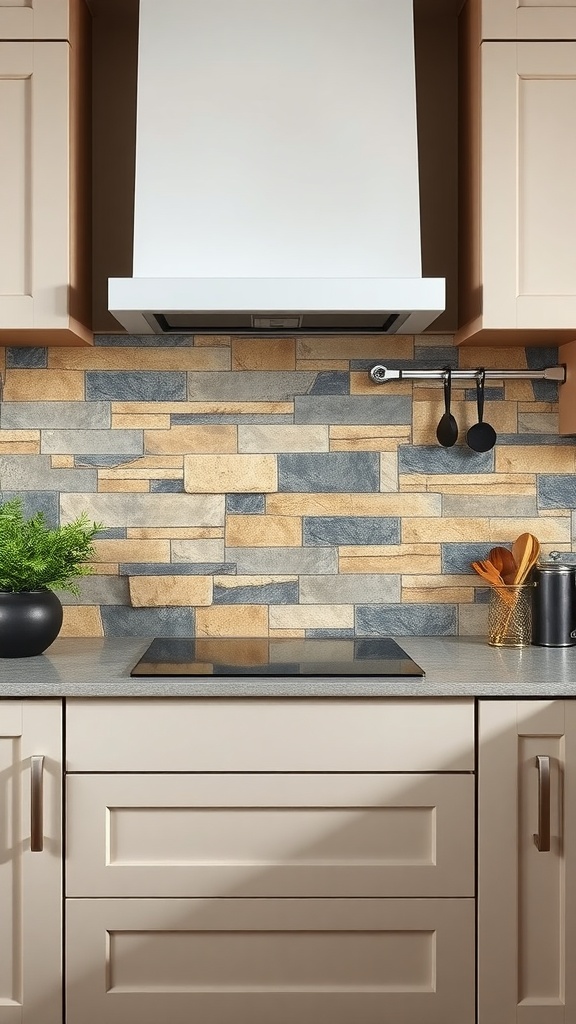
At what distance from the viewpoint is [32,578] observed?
2.15 m

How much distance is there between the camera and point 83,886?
1.94m

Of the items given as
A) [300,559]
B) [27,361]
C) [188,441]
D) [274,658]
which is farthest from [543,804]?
[27,361]

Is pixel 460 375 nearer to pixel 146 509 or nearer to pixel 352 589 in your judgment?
pixel 352 589

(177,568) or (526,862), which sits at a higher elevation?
(177,568)

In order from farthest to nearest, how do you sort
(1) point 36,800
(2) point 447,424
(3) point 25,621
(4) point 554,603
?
(2) point 447,424 < (4) point 554,603 < (3) point 25,621 < (1) point 36,800

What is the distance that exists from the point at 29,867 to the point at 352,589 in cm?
104

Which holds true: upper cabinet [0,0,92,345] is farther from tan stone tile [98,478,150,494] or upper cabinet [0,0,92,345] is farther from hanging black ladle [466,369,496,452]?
hanging black ladle [466,369,496,452]

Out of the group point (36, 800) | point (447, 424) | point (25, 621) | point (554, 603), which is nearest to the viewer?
point (36, 800)

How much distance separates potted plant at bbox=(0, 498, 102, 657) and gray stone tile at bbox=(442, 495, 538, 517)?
940mm

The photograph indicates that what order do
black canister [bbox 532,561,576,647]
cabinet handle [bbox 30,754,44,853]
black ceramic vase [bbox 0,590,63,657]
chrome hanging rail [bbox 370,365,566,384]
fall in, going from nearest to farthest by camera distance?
1. cabinet handle [bbox 30,754,44,853]
2. black ceramic vase [bbox 0,590,63,657]
3. black canister [bbox 532,561,576,647]
4. chrome hanging rail [bbox 370,365,566,384]

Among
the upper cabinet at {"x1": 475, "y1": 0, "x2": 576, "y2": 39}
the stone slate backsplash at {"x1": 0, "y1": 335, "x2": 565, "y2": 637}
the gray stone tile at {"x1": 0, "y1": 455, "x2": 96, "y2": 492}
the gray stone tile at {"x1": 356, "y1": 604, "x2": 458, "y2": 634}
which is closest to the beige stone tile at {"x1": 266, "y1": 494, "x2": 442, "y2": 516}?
the stone slate backsplash at {"x1": 0, "y1": 335, "x2": 565, "y2": 637}

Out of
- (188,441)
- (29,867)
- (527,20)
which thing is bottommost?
(29,867)

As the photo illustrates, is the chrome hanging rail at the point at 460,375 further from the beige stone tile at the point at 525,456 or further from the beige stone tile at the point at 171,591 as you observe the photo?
the beige stone tile at the point at 171,591

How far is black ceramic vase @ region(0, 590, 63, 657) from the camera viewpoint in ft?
6.96
